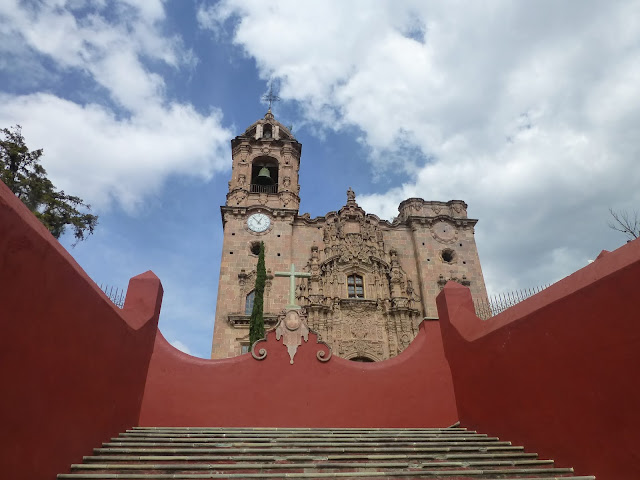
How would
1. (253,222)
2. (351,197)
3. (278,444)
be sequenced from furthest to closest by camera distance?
(351,197) < (253,222) < (278,444)

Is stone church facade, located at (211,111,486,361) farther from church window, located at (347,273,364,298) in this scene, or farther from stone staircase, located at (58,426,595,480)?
stone staircase, located at (58,426,595,480)

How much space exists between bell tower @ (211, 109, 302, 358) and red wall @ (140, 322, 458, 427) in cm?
903

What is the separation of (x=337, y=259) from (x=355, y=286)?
1483mm

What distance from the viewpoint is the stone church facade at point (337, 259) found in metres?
16.9

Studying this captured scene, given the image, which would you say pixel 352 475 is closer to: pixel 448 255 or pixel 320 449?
pixel 320 449

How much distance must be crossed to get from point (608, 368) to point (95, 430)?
5.81m

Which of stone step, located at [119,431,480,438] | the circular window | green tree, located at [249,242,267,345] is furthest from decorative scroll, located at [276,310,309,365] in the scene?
the circular window

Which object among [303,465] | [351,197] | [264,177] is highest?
[264,177]

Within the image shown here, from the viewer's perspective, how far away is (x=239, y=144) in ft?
72.0

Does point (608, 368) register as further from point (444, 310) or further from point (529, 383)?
point (444, 310)

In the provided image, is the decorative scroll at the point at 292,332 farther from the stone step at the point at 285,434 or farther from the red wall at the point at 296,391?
the stone step at the point at 285,434

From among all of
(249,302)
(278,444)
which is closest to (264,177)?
(249,302)

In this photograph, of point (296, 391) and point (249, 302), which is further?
point (249, 302)

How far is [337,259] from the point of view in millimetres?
18672
